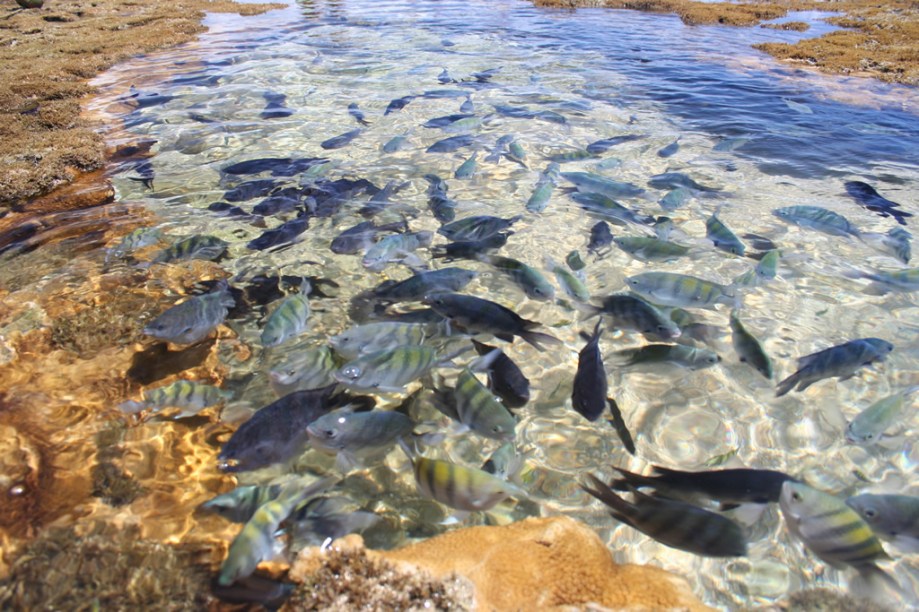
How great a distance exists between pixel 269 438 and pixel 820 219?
19.1 ft

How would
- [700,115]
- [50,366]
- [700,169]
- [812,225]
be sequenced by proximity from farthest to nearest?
[700,115]
[700,169]
[812,225]
[50,366]

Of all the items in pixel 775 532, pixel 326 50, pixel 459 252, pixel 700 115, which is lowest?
pixel 775 532

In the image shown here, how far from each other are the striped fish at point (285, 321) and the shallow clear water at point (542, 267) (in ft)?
1.42

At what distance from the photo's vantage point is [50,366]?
3689mm

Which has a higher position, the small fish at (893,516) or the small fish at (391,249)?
the small fish at (391,249)

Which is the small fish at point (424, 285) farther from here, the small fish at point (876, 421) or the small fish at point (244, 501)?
the small fish at point (876, 421)

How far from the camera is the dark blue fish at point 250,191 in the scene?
627 cm

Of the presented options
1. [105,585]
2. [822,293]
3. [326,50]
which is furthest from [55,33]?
[822,293]

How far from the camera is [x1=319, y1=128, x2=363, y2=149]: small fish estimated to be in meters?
7.94

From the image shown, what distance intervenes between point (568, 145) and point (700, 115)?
155 inches

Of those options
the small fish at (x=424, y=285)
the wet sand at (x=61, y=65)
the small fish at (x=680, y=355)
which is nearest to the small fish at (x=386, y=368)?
the small fish at (x=424, y=285)

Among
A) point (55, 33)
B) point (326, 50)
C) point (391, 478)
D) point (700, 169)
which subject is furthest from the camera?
point (55, 33)

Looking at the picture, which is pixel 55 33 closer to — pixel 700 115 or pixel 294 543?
pixel 700 115

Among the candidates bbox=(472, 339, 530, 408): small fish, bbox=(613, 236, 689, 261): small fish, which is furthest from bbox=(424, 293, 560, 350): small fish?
bbox=(613, 236, 689, 261): small fish
